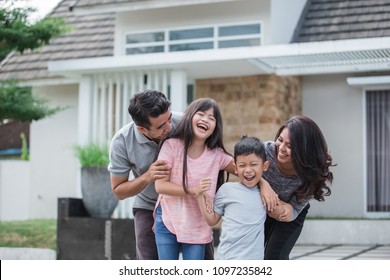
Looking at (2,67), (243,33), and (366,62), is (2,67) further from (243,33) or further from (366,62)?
(366,62)

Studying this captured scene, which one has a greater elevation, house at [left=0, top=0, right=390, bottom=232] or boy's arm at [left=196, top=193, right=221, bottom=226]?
house at [left=0, top=0, right=390, bottom=232]

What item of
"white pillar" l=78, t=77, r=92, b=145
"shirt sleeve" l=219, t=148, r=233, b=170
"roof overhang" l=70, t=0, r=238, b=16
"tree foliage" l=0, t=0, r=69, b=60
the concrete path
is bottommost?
the concrete path

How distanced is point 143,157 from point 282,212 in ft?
1.71

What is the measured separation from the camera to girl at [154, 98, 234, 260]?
2.58m

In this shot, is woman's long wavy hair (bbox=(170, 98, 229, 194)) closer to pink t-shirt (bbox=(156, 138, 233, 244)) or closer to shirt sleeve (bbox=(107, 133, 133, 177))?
pink t-shirt (bbox=(156, 138, 233, 244))

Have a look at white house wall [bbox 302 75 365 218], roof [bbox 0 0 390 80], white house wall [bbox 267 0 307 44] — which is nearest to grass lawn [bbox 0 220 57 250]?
roof [bbox 0 0 390 80]

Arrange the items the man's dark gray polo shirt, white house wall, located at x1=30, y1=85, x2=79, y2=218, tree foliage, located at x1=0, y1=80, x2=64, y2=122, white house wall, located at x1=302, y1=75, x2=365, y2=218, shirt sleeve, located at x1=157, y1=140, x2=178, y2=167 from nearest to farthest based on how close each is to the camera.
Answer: shirt sleeve, located at x1=157, y1=140, x2=178, y2=167
the man's dark gray polo shirt
tree foliage, located at x1=0, y1=80, x2=64, y2=122
white house wall, located at x1=302, y1=75, x2=365, y2=218
white house wall, located at x1=30, y1=85, x2=79, y2=218

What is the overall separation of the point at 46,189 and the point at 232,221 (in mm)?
6053

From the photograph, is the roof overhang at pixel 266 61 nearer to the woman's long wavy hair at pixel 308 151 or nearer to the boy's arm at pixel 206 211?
the woman's long wavy hair at pixel 308 151

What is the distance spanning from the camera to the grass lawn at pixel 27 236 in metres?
6.04

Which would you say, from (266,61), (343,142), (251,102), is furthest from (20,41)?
(343,142)

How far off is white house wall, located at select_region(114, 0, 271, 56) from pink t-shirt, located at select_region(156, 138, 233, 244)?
4383 mm

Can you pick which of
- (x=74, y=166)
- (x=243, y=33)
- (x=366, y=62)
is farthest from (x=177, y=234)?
(x=74, y=166)

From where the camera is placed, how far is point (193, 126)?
258 centimetres
